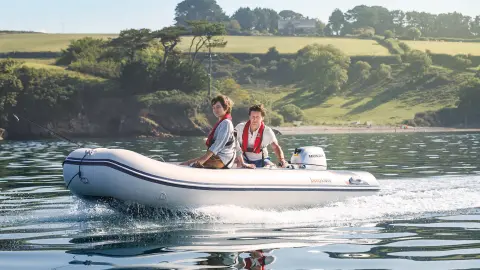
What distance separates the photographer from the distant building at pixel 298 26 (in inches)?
6368

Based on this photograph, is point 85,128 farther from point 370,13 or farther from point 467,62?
point 370,13

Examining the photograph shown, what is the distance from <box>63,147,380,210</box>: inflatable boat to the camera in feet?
34.4

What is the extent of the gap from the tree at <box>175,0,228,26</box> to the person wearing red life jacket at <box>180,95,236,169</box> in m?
162

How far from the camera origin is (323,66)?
102 meters

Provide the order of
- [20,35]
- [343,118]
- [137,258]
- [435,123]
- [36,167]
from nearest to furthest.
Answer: [137,258], [36,167], [435,123], [343,118], [20,35]

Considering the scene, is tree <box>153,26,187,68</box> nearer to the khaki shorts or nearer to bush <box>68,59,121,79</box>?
bush <box>68,59,121,79</box>

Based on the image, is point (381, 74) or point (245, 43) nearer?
point (381, 74)

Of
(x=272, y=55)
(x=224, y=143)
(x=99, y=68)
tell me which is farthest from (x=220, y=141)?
(x=272, y=55)

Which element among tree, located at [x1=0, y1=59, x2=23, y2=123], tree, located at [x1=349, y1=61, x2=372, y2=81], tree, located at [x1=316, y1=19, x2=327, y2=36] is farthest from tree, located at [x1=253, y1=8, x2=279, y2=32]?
tree, located at [x1=0, y1=59, x2=23, y2=123]

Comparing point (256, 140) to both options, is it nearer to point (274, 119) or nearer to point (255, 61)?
point (274, 119)

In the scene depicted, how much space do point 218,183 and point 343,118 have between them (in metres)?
72.3

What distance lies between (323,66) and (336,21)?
6793 cm

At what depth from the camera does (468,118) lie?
7712 centimetres

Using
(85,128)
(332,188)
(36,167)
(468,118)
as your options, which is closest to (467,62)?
(468,118)
